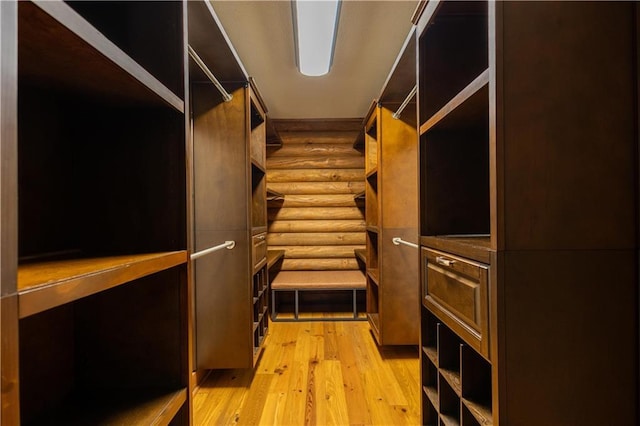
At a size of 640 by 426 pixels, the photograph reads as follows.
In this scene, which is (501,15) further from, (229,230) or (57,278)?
(229,230)

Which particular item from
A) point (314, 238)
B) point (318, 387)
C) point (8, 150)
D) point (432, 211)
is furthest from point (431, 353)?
point (314, 238)

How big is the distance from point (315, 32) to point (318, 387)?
87.6 inches

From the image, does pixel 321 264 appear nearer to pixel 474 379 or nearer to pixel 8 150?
pixel 474 379

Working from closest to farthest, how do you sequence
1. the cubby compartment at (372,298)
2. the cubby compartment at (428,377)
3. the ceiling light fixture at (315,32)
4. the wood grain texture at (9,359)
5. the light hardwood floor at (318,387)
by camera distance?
1. the wood grain texture at (9,359)
2. the cubby compartment at (428,377)
3. the ceiling light fixture at (315,32)
4. the light hardwood floor at (318,387)
5. the cubby compartment at (372,298)

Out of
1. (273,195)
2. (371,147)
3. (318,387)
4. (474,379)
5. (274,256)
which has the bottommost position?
(318,387)

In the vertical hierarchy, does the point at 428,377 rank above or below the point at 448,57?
below

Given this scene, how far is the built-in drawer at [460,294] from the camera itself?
93 cm

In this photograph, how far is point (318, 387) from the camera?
2.18 metres

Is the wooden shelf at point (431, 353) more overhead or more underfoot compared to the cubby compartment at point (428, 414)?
more overhead

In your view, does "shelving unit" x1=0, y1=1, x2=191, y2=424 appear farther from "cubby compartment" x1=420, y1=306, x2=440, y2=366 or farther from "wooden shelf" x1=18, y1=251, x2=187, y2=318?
"cubby compartment" x1=420, y1=306, x2=440, y2=366

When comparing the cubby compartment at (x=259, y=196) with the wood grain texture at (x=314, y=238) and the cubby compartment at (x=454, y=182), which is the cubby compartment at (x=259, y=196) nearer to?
the wood grain texture at (x=314, y=238)

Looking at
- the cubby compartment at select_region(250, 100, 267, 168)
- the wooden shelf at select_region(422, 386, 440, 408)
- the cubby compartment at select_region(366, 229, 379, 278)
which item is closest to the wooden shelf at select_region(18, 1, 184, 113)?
the wooden shelf at select_region(422, 386, 440, 408)

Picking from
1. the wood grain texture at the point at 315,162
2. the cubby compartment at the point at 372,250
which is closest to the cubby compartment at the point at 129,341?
the cubby compartment at the point at 372,250

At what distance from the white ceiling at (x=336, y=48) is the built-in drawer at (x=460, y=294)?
1.52 meters
